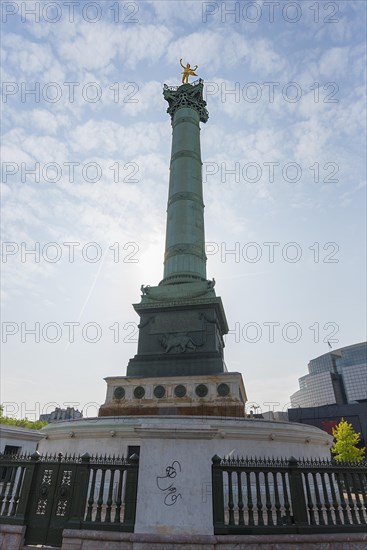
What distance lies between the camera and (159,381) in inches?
831

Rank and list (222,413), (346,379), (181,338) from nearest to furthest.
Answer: (222,413) < (181,338) < (346,379)

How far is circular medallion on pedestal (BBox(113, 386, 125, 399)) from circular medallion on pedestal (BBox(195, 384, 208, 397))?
4.59 metres

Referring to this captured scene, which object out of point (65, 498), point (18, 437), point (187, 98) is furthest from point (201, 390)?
point (187, 98)

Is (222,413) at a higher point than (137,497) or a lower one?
higher

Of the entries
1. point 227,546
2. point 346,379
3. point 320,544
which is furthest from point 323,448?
point 346,379

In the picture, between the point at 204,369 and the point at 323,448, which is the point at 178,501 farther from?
the point at 204,369

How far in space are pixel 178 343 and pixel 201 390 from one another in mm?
3551

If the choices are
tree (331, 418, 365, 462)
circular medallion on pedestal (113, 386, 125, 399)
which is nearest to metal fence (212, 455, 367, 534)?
circular medallion on pedestal (113, 386, 125, 399)

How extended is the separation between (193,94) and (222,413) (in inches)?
1199

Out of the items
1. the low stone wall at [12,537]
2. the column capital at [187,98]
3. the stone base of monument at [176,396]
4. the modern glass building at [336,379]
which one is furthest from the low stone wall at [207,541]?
the modern glass building at [336,379]

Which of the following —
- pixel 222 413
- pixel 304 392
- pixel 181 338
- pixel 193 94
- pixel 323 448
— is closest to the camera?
pixel 323 448

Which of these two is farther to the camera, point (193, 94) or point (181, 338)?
point (193, 94)

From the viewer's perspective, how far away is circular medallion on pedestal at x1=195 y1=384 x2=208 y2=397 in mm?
20266

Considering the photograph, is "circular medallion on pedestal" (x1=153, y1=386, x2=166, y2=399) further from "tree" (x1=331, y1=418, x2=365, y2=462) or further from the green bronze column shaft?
"tree" (x1=331, y1=418, x2=365, y2=462)
